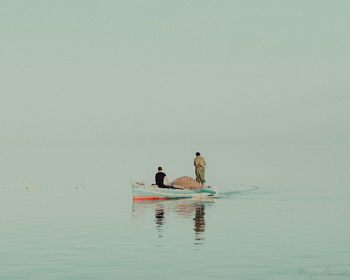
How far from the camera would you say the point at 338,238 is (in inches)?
1283

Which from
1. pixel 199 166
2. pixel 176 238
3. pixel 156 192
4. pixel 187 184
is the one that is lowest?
pixel 176 238

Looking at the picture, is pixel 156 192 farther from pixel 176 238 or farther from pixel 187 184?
pixel 176 238

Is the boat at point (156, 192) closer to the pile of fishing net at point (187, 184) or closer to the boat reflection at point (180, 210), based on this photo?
the pile of fishing net at point (187, 184)

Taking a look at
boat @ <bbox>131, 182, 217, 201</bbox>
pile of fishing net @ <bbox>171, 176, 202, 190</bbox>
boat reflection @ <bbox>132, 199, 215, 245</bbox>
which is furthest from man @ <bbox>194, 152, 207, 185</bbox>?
boat reflection @ <bbox>132, 199, 215, 245</bbox>

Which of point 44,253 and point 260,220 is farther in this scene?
point 260,220

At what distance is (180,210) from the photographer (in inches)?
1853

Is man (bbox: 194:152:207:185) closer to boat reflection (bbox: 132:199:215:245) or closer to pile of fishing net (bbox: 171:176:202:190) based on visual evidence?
pile of fishing net (bbox: 171:176:202:190)

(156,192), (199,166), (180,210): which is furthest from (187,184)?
(180,210)

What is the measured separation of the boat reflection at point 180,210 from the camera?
119 feet

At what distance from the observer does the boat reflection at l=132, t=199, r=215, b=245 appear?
3623cm

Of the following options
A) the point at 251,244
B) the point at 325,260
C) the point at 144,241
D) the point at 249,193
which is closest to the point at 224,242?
the point at 251,244

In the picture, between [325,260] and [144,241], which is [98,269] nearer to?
[144,241]

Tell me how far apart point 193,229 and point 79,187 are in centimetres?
3970

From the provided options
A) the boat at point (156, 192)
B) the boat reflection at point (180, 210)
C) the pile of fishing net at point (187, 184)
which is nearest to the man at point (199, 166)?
the pile of fishing net at point (187, 184)
